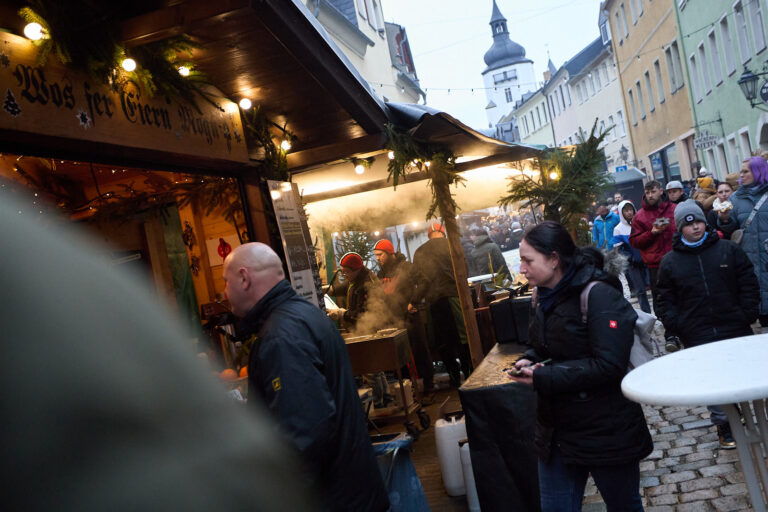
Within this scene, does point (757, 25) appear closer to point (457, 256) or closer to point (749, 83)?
point (749, 83)

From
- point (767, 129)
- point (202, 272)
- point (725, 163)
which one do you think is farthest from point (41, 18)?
point (725, 163)

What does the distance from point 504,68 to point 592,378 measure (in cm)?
11717

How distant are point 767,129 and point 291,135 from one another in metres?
18.9

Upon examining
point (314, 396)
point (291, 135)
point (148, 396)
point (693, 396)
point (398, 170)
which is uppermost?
point (291, 135)

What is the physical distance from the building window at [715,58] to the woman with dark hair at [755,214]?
1934 cm

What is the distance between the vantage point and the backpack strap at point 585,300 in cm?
330

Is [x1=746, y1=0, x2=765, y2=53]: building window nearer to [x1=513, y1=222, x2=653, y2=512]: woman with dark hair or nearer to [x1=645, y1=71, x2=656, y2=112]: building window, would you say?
[x1=645, y1=71, x2=656, y2=112]: building window

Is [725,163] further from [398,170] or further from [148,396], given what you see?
[148,396]

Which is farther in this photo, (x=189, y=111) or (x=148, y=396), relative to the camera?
(x=189, y=111)

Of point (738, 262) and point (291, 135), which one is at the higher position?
point (291, 135)

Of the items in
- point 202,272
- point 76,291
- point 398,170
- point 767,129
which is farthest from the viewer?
point 767,129

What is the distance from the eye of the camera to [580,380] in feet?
10.5

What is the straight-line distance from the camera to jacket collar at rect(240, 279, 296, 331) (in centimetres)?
309

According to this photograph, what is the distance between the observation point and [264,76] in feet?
18.5
